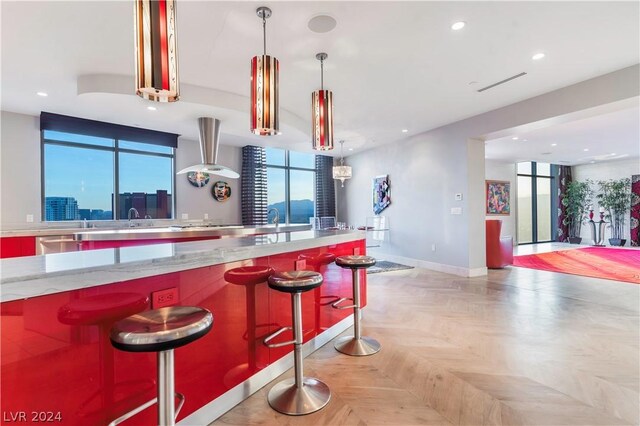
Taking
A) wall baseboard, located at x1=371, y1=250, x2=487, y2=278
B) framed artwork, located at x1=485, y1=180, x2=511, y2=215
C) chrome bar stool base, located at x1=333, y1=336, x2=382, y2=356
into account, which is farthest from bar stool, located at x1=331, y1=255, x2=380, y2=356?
framed artwork, located at x1=485, y1=180, x2=511, y2=215

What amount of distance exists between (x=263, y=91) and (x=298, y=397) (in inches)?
88.0

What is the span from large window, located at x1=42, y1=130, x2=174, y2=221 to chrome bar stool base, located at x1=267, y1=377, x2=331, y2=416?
495cm

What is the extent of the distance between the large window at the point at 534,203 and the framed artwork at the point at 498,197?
31.1 inches

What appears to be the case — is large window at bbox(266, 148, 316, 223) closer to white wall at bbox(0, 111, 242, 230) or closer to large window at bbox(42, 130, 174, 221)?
large window at bbox(42, 130, 174, 221)

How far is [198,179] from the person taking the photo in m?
6.28

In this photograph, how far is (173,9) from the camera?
5.47 feet

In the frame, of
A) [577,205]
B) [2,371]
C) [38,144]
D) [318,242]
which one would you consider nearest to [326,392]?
[318,242]

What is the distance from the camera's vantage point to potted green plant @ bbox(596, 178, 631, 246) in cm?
916

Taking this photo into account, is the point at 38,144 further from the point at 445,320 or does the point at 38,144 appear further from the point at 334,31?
the point at 445,320

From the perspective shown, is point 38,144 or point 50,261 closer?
point 50,261

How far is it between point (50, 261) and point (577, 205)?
1321 cm

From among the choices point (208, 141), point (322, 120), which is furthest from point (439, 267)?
point (208, 141)

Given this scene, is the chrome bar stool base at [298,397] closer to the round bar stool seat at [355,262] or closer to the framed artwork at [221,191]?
the round bar stool seat at [355,262]

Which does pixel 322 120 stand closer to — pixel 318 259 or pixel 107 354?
pixel 318 259
